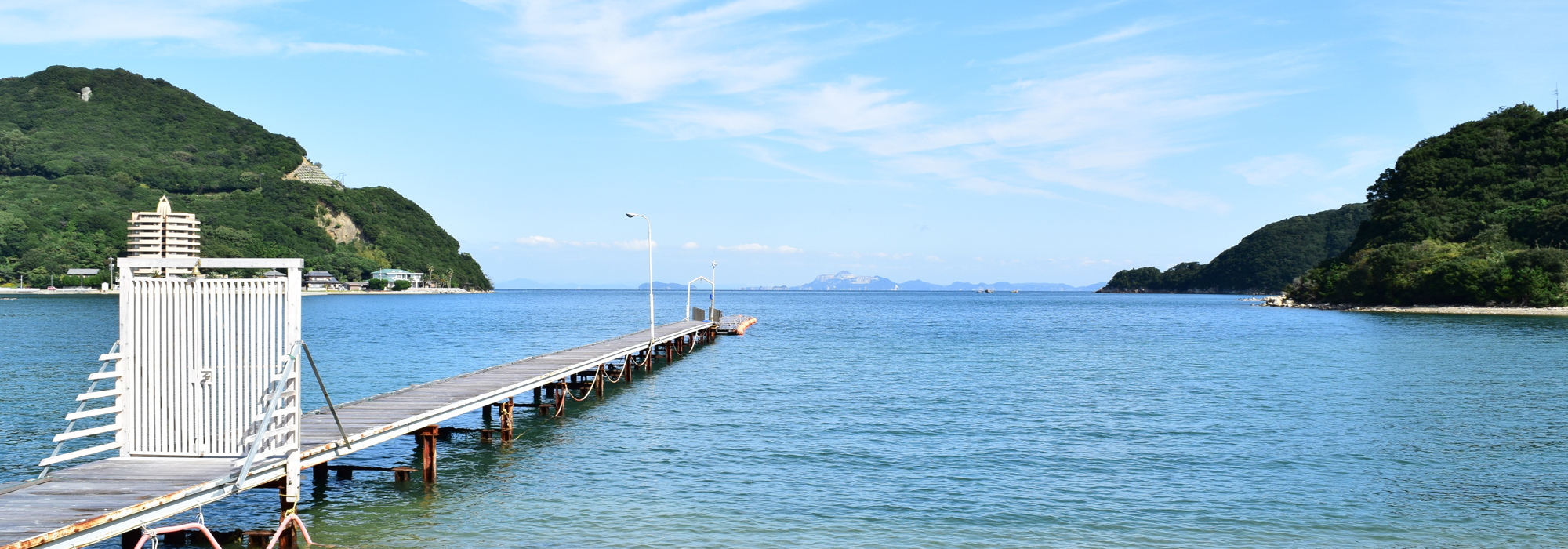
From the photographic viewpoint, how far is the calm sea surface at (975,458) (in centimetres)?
1338

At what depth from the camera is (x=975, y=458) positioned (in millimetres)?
18688

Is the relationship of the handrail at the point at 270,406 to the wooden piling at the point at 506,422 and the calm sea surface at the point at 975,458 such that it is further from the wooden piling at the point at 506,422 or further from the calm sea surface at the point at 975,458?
the wooden piling at the point at 506,422

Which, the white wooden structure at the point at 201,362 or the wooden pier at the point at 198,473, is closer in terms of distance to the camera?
the wooden pier at the point at 198,473

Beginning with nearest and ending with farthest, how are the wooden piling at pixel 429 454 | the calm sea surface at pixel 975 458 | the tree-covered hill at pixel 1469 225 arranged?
the calm sea surface at pixel 975 458 → the wooden piling at pixel 429 454 → the tree-covered hill at pixel 1469 225

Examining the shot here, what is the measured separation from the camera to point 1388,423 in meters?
23.7

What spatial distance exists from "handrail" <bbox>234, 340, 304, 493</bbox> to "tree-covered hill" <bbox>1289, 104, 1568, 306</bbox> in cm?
11283

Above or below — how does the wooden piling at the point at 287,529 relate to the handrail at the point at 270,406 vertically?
below

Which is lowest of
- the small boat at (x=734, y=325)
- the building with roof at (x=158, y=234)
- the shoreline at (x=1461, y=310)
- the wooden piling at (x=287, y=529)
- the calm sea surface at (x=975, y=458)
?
the calm sea surface at (x=975, y=458)

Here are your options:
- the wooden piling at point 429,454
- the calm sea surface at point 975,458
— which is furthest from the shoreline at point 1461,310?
the wooden piling at point 429,454

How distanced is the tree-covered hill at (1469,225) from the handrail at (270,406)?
113 m

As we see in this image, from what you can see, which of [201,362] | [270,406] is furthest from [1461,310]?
[201,362]

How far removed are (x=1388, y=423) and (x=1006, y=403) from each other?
935cm

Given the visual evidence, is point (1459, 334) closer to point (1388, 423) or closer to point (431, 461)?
point (1388, 423)

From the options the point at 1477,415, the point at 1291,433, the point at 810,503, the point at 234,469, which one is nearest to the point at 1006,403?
the point at 1291,433
